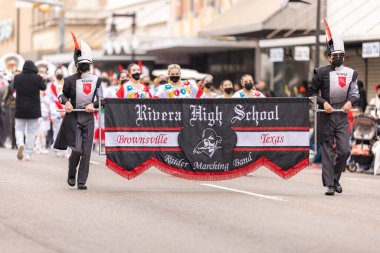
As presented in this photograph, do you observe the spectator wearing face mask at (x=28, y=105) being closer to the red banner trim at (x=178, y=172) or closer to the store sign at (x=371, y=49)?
the red banner trim at (x=178, y=172)

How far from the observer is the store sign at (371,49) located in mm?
26667

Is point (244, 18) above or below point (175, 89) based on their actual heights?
above

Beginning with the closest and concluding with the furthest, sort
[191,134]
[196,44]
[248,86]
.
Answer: [191,134] → [248,86] → [196,44]

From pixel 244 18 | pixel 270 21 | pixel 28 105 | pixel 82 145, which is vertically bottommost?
pixel 82 145

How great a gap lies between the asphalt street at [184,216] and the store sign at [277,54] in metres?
13.7

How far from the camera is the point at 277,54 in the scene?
3194cm

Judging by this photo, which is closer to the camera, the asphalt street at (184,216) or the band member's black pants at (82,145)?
A: the asphalt street at (184,216)

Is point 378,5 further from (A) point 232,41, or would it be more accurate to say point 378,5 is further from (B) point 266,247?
(B) point 266,247

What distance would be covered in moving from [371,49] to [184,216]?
15.3 meters

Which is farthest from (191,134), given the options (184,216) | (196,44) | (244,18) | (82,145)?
(196,44)

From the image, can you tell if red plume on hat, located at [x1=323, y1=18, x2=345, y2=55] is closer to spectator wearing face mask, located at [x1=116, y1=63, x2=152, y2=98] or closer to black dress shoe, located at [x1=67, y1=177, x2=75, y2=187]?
black dress shoe, located at [x1=67, y1=177, x2=75, y2=187]

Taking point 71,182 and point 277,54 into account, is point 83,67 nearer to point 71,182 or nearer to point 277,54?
point 71,182

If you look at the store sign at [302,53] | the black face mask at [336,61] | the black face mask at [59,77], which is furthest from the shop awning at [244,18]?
the black face mask at [336,61]

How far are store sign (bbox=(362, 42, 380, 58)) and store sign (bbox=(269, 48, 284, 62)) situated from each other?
→ 476 cm
